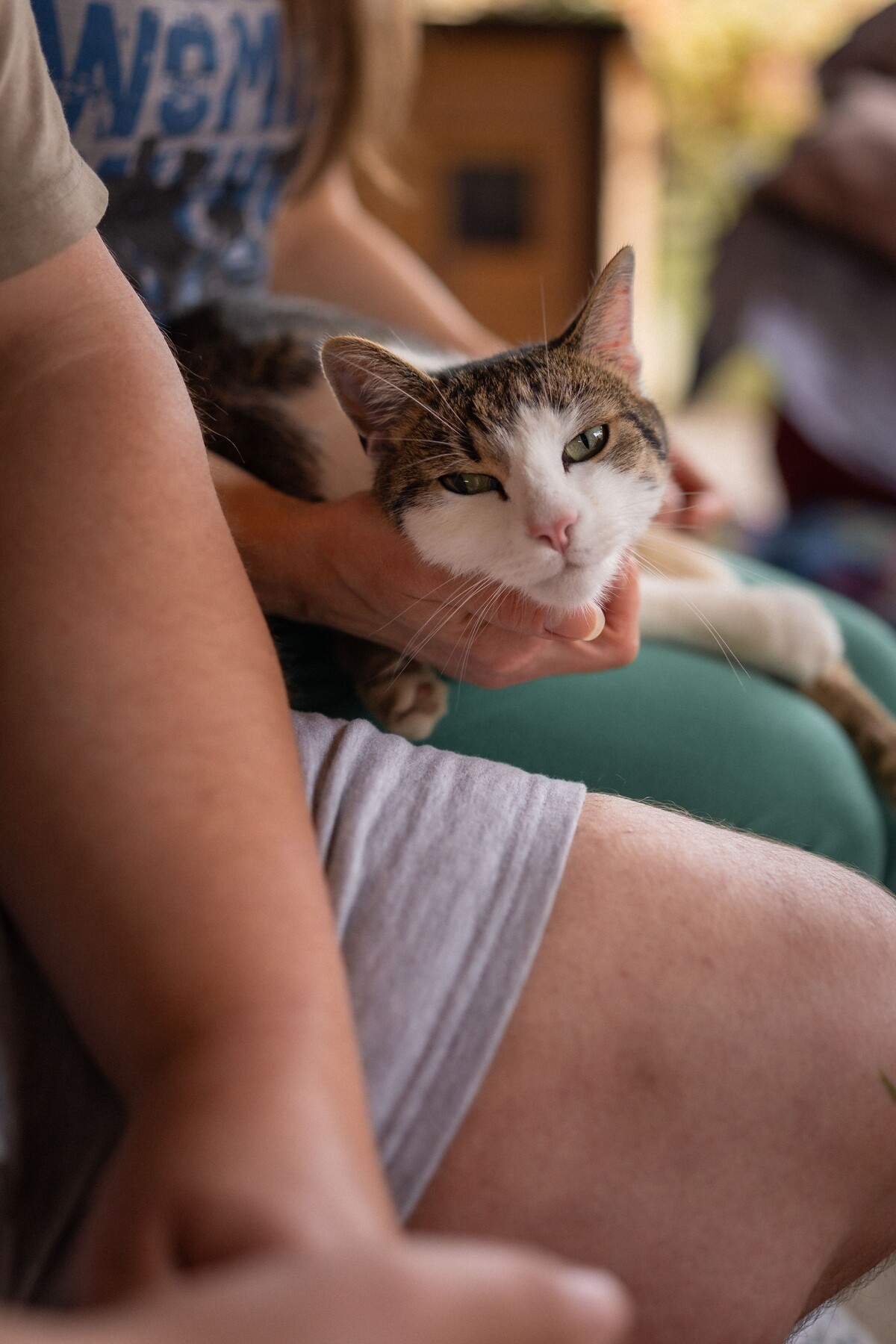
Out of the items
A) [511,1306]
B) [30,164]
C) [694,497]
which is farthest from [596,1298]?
[694,497]

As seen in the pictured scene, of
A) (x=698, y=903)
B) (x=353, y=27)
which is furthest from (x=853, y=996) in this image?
(x=353, y=27)

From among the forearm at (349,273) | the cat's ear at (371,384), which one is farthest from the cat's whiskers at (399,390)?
the forearm at (349,273)

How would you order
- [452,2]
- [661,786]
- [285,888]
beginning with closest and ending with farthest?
1. [285,888]
2. [661,786]
3. [452,2]

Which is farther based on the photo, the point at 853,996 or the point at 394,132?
the point at 394,132

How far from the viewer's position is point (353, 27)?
3.94 ft

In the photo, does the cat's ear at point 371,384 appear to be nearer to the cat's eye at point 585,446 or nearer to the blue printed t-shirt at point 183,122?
the cat's eye at point 585,446

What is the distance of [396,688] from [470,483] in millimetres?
180

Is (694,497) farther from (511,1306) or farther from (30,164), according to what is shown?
(511,1306)

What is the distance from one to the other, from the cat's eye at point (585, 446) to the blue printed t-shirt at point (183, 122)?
16.6 inches

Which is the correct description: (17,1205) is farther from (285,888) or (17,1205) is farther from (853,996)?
(853,996)

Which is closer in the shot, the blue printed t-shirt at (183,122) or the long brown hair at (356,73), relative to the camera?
the blue printed t-shirt at (183,122)

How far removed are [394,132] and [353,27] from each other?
0.26m

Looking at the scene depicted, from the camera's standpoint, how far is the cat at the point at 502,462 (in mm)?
821

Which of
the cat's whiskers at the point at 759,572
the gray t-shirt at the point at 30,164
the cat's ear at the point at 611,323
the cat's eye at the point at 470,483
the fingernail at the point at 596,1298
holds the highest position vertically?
the gray t-shirt at the point at 30,164
